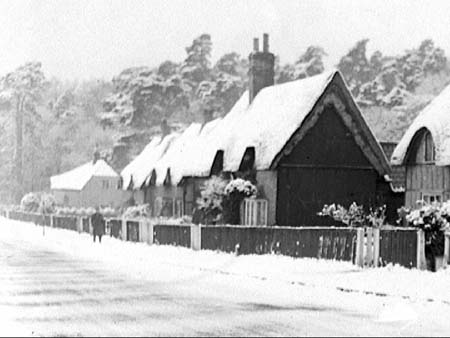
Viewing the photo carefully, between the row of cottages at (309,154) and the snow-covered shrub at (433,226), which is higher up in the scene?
the row of cottages at (309,154)

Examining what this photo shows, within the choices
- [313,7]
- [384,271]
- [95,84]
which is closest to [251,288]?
[384,271]

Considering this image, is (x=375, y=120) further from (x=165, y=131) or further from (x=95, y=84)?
(x=95, y=84)

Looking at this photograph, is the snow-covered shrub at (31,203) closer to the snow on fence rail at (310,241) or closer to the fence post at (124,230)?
the fence post at (124,230)

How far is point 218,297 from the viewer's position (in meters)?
15.8

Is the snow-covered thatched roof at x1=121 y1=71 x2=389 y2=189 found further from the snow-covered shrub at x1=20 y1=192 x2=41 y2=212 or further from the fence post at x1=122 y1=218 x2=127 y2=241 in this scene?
the snow-covered shrub at x1=20 y1=192 x2=41 y2=212

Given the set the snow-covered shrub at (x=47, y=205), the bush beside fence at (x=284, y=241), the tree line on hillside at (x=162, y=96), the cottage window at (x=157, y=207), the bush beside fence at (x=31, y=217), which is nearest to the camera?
the bush beside fence at (x=284, y=241)

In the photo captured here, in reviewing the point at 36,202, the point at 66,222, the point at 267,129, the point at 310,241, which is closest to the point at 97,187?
the point at 36,202

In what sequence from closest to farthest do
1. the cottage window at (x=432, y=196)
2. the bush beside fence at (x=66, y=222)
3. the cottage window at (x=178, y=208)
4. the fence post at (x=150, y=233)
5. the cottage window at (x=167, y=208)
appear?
the cottage window at (x=432, y=196) < the fence post at (x=150, y=233) < the cottage window at (x=178, y=208) < the cottage window at (x=167, y=208) < the bush beside fence at (x=66, y=222)

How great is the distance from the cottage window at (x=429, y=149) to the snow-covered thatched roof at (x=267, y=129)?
3.53 meters

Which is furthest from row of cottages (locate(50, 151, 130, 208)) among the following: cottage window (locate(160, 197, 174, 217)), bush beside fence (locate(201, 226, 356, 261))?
bush beside fence (locate(201, 226, 356, 261))

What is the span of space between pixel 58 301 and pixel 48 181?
277ft

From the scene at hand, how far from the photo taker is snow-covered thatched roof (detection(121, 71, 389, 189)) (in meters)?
31.8

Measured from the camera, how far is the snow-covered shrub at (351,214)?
29.4m

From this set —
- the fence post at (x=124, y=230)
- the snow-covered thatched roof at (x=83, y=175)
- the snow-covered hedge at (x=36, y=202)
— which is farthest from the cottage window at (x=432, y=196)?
the snow-covered thatched roof at (x=83, y=175)
